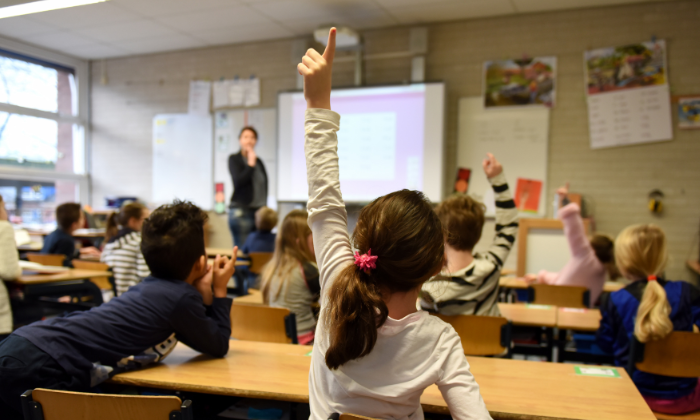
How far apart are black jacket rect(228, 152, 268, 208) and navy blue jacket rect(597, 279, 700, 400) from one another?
3.70 meters

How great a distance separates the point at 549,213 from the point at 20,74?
21.2ft

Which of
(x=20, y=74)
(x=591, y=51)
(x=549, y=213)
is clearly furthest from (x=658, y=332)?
(x=20, y=74)

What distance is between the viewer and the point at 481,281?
1.83 metres

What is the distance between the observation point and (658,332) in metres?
1.81

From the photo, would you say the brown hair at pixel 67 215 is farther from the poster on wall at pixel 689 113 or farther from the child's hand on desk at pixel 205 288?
the poster on wall at pixel 689 113

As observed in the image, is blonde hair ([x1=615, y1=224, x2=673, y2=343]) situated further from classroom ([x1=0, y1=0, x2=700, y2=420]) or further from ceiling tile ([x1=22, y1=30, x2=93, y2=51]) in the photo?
ceiling tile ([x1=22, y1=30, x2=93, y2=51])

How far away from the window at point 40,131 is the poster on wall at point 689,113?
23.6ft

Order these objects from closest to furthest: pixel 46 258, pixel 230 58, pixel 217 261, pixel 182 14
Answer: pixel 217 261, pixel 46 258, pixel 182 14, pixel 230 58

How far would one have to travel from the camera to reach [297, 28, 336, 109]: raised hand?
1.01 meters

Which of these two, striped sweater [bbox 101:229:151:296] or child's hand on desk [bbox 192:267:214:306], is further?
striped sweater [bbox 101:229:151:296]

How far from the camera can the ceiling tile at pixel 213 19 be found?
521 centimetres

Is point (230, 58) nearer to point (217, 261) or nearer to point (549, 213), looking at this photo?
point (549, 213)

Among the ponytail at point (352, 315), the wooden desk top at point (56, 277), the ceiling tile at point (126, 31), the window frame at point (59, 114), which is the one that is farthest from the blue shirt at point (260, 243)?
the window frame at point (59, 114)

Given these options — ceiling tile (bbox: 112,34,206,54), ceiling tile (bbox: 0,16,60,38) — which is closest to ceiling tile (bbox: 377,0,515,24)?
ceiling tile (bbox: 112,34,206,54)
